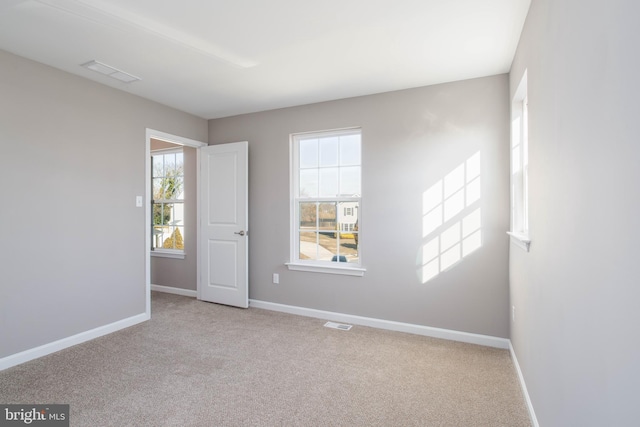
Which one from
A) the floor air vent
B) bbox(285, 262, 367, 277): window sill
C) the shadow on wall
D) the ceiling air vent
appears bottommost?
the floor air vent

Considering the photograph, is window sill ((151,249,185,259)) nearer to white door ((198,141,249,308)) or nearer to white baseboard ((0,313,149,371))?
white door ((198,141,249,308))

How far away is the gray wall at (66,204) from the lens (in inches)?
109

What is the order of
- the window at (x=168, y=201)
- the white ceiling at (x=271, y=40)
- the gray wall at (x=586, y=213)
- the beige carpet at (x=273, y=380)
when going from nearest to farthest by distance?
the gray wall at (x=586, y=213), the beige carpet at (x=273, y=380), the white ceiling at (x=271, y=40), the window at (x=168, y=201)

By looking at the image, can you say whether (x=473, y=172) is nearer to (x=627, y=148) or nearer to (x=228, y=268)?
(x=627, y=148)

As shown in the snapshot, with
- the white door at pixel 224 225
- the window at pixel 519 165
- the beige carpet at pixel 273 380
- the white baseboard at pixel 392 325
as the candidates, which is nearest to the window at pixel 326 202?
the white baseboard at pixel 392 325

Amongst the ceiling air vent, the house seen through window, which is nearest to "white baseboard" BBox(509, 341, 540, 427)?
the house seen through window

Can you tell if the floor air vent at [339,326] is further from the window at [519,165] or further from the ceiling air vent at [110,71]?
the ceiling air vent at [110,71]

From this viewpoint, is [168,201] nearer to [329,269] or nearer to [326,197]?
[326,197]

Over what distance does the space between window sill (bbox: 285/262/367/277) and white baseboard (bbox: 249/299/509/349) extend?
48 cm

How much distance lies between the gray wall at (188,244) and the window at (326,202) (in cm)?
174

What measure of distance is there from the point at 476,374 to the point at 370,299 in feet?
4.35

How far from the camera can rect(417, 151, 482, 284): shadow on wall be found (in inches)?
128

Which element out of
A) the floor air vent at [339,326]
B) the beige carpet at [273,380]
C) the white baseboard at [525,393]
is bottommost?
the beige carpet at [273,380]

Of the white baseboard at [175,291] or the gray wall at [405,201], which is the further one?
the white baseboard at [175,291]
